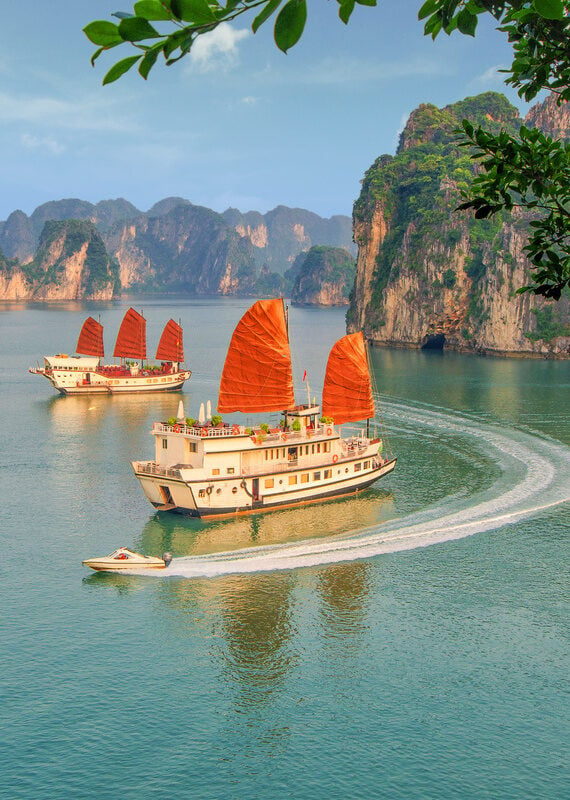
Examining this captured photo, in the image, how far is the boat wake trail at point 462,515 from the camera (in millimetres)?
29969

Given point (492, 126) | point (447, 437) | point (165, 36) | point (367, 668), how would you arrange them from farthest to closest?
point (492, 126)
point (447, 437)
point (367, 668)
point (165, 36)

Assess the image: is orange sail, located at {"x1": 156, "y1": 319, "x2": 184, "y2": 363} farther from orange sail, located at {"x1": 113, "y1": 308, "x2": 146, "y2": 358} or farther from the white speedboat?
the white speedboat

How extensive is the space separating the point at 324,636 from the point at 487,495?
629 inches

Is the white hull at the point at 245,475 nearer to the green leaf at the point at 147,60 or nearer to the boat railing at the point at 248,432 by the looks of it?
the boat railing at the point at 248,432

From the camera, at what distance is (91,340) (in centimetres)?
8288

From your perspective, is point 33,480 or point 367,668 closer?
point 367,668

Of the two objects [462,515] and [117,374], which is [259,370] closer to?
[462,515]

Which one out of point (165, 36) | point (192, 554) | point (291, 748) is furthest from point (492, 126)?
point (165, 36)

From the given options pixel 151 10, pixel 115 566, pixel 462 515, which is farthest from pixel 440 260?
pixel 151 10

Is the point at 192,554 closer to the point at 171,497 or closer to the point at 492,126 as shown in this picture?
the point at 171,497

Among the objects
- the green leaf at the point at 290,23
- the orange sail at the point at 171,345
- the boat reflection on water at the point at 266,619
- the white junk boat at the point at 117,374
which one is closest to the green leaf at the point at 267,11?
the green leaf at the point at 290,23

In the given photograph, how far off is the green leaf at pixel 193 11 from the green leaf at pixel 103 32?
25 centimetres

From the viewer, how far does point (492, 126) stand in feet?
439

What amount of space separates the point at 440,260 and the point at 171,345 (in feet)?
167
